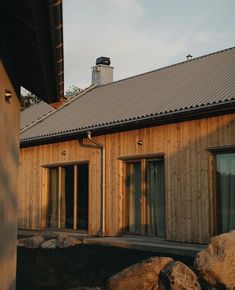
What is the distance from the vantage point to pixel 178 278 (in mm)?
6965

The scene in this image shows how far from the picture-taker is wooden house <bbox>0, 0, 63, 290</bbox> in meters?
4.08

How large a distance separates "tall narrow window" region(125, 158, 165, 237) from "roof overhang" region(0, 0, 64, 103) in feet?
20.8

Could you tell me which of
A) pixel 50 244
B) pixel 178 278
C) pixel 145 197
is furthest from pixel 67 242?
pixel 178 278

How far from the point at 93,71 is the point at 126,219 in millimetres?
10626

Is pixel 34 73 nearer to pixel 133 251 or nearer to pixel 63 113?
pixel 133 251

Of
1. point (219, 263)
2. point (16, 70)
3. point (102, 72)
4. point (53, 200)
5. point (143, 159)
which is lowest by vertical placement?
point (219, 263)

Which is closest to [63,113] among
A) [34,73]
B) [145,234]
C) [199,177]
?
[145,234]

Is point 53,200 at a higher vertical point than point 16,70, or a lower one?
lower

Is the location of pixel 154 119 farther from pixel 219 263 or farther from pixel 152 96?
pixel 219 263

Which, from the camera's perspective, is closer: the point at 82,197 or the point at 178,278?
the point at 178,278

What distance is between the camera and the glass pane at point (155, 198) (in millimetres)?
12438

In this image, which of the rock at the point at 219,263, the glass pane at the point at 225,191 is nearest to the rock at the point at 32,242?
the glass pane at the point at 225,191

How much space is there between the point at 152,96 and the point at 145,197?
3080 millimetres

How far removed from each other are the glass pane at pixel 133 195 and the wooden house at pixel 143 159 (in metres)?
0.03
